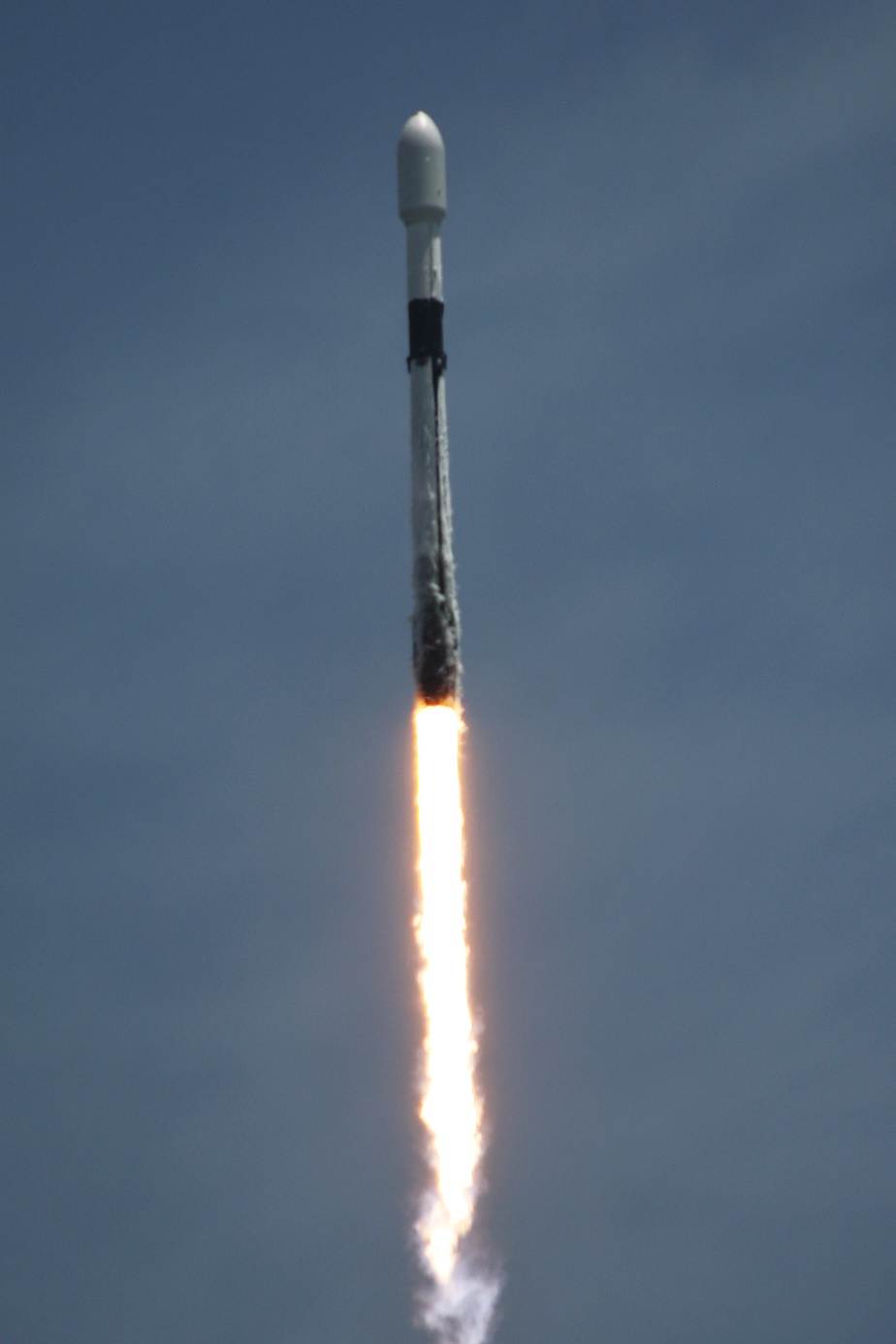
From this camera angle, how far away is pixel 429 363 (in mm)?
77625

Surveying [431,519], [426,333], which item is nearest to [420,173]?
[426,333]

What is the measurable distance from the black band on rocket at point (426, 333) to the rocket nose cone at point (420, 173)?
3058 mm

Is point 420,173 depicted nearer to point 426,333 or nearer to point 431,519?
point 426,333

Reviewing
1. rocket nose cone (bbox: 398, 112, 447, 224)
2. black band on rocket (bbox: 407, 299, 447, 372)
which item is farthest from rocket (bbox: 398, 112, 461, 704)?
rocket nose cone (bbox: 398, 112, 447, 224)

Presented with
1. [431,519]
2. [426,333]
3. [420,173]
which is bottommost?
[431,519]

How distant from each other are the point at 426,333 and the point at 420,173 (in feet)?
18.0

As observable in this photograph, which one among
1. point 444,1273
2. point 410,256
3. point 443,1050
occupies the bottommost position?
point 444,1273

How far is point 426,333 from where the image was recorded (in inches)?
3063

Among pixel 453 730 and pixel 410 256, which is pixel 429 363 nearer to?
→ pixel 410 256

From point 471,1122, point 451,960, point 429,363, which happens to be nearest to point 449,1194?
point 471,1122

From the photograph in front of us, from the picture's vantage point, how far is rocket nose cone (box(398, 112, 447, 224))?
3127 inches

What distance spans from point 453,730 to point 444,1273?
668 inches

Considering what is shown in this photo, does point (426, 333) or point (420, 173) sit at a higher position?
point (420, 173)

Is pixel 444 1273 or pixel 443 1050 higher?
pixel 443 1050
